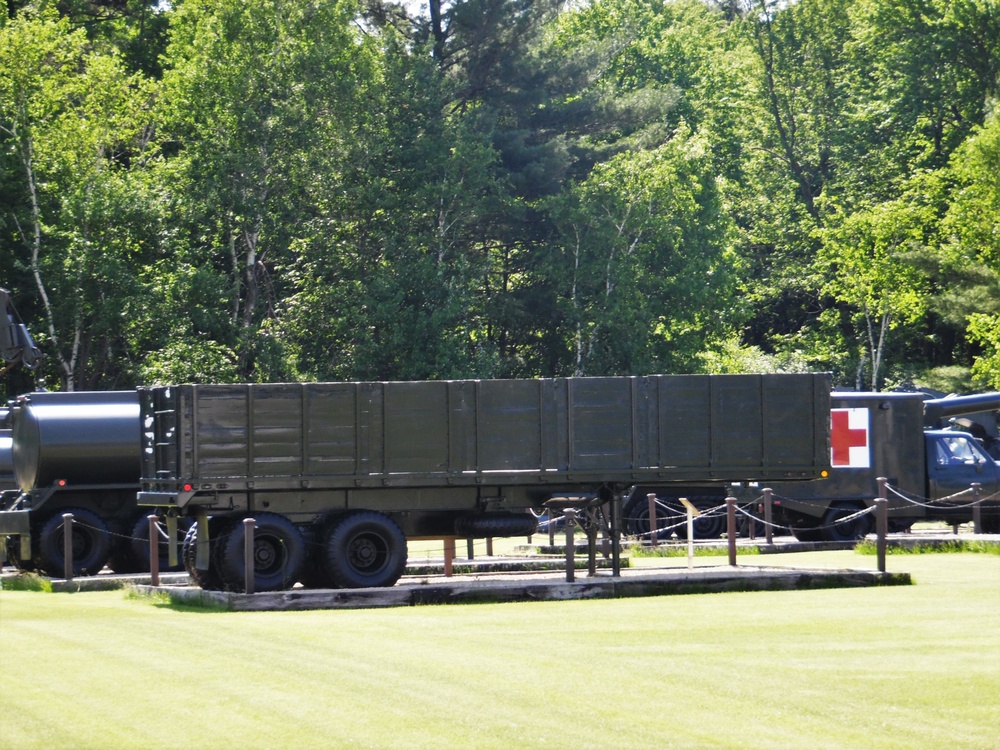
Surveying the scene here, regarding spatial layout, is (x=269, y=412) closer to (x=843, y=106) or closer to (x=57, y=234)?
(x=57, y=234)

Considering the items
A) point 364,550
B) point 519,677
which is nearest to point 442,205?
point 364,550

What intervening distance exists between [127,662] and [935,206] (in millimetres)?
53278

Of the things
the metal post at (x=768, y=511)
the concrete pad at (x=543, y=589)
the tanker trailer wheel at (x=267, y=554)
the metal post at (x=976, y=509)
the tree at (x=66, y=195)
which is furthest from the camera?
the tree at (x=66, y=195)

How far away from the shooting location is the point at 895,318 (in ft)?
215

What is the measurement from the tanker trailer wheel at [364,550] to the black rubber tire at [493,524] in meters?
1.03

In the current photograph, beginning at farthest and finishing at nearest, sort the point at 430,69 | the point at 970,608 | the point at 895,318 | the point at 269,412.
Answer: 1. the point at 895,318
2. the point at 430,69
3. the point at 269,412
4. the point at 970,608

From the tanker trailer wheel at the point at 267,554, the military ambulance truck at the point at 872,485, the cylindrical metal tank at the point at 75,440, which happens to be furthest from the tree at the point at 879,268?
the tanker trailer wheel at the point at 267,554

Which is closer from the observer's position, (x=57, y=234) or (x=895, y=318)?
(x=57, y=234)

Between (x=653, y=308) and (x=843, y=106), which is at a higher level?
(x=843, y=106)

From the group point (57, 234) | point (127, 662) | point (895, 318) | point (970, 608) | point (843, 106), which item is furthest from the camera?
point (843, 106)

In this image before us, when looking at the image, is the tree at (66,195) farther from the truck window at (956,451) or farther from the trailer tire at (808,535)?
the truck window at (956,451)

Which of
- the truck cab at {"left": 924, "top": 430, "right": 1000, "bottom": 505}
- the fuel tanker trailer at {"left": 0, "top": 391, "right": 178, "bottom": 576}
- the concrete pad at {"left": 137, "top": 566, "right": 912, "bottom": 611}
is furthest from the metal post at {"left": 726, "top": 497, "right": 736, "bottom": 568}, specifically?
the fuel tanker trailer at {"left": 0, "top": 391, "right": 178, "bottom": 576}

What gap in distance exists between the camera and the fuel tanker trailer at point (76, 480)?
1064 inches

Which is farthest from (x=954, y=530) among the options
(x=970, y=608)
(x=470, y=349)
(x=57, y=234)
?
A: (x=57, y=234)
